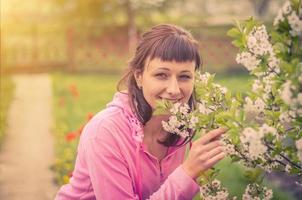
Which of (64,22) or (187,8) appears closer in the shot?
(64,22)

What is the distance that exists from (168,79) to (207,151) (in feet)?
1.47

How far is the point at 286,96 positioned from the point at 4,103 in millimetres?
7776

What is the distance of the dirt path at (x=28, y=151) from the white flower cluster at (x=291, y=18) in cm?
379

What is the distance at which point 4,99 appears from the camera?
372 inches

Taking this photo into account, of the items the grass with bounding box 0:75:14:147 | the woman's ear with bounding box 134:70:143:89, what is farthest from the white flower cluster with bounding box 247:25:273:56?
the grass with bounding box 0:75:14:147

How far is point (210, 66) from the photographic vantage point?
1533 centimetres

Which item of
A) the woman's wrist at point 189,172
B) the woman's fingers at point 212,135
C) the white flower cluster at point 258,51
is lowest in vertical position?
the woman's wrist at point 189,172

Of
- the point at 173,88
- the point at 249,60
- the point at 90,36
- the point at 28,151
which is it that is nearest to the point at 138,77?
the point at 173,88

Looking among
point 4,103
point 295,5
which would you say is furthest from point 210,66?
point 295,5

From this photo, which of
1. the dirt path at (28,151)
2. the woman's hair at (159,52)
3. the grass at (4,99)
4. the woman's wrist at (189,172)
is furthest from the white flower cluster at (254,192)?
the grass at (4,99)

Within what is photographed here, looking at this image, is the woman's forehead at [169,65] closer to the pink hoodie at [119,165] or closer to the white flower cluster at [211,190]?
the pink hoodie at [119,165]

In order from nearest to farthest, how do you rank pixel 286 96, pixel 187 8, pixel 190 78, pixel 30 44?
1. pixel 286 96
2. pixel 190 78
3. pixel 30 44
4. pixel 187 8

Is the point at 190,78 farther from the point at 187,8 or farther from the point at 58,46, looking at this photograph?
the point at 187,8

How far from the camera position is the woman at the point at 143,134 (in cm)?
268
